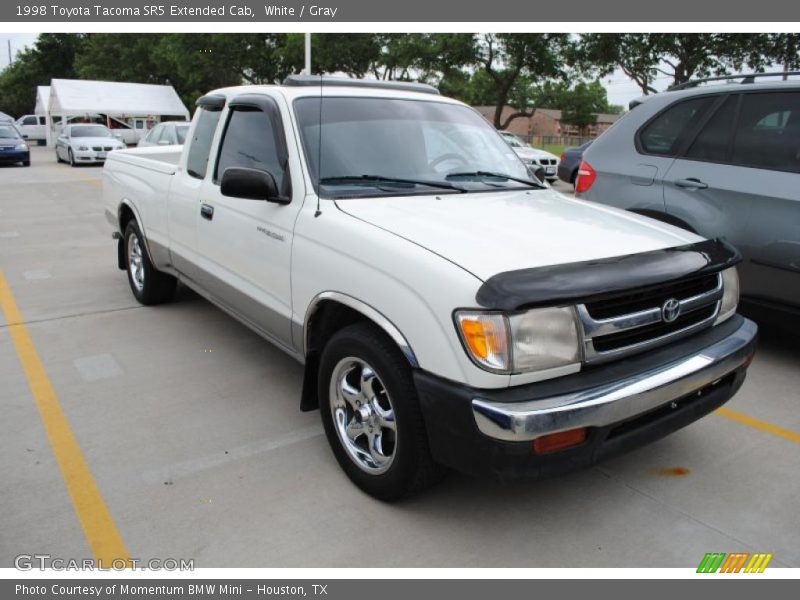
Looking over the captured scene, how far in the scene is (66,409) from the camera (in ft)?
13.0

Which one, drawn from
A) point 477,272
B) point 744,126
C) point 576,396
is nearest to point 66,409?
point 477,272

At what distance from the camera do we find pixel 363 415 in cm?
301

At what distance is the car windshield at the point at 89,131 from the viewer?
2314 centimetres

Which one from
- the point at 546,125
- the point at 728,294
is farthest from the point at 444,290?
the point at 546,125

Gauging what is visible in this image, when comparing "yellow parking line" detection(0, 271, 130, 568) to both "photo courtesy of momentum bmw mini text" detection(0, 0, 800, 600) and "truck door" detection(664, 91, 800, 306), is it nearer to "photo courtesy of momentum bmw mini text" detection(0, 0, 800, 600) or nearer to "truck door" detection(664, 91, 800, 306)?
"photo courtesy of momentum bmw mini text" detection(0, 0, 800, 600)

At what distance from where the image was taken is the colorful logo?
2.64 metres

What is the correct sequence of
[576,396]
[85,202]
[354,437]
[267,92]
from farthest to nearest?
[85,202], [267,92], [354,437], [576,396]

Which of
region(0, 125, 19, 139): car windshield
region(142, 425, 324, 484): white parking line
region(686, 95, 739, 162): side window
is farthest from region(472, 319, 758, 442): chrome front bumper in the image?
region(0, 125, 19, 139): car windshield

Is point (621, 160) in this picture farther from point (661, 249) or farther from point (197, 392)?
point (197, 392)

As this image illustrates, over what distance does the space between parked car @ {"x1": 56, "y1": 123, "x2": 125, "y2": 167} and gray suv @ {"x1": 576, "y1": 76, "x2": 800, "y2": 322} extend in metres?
19.9

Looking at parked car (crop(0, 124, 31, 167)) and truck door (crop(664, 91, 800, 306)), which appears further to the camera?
parked car (crop(0, 124, 31, 167))

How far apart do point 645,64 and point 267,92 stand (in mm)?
23588

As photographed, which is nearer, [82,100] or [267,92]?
[267,92]

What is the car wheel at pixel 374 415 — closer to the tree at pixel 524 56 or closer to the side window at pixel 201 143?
the side window at pixel 201 143
